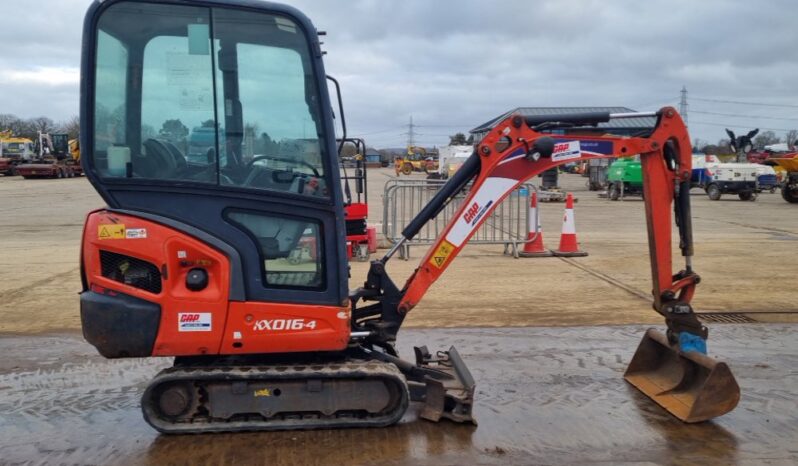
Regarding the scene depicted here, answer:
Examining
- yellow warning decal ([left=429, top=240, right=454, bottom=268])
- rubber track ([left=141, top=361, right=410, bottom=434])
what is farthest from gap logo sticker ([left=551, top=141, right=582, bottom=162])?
rubber track ([left=141, top=361, right=410, bottom=434])

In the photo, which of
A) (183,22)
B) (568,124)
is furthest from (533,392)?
(183,22)

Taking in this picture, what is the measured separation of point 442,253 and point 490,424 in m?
1.24

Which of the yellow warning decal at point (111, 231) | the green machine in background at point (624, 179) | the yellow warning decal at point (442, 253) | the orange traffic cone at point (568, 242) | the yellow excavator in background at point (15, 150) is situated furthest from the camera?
the yellow excavator in background at point (15, 150)

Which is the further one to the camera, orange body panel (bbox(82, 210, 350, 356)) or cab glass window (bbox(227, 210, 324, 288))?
cab glass window (bbox(227, 210, 324, 288))

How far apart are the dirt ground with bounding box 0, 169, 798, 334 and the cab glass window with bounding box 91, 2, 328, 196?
3882mm

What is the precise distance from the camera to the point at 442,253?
4.98m

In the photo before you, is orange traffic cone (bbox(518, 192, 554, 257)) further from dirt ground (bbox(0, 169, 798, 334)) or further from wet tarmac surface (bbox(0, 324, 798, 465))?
wet tarmac surface (bbox(0, 324, 798, 465))

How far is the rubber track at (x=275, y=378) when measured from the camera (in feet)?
14.4

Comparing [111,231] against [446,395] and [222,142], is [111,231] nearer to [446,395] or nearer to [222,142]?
[222,142]

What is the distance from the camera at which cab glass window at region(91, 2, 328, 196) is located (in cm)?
422

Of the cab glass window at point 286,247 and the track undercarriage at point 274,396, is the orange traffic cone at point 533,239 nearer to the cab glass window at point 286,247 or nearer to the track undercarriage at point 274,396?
the track undercarriage at point 274,396

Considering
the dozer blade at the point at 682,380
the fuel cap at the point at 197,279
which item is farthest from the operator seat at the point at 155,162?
the dozer blade at the point at 682,380

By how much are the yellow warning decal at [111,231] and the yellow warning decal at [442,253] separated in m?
2.09

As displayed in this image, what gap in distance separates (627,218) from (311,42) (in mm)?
18092
